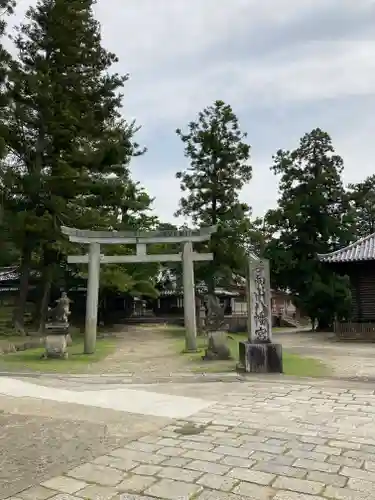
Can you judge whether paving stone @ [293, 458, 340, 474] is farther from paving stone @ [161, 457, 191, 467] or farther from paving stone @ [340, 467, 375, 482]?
paving stone @ [161, 457, 191, 467]

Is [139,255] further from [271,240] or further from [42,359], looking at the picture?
[271,240]

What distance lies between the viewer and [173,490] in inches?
149

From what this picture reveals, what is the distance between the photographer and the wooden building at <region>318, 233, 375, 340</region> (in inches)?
891

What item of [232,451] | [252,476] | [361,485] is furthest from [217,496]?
[361,485]

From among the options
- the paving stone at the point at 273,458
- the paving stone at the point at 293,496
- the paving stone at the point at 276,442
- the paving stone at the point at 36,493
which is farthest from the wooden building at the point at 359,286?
the paving stone at the point at 36,493

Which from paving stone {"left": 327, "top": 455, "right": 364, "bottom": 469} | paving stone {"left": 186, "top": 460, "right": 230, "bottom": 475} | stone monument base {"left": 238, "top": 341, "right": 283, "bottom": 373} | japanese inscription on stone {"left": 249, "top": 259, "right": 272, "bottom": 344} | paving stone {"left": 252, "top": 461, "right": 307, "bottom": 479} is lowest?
paving stone {"left": 327, "top": 455, "right": 364, "bottom": 469}

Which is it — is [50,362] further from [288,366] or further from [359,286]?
[359,286]

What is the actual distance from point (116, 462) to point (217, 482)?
1129mm

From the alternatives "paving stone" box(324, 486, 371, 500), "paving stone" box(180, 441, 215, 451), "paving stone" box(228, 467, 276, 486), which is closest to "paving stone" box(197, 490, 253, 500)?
"paving stone" box(228, 467, 276, 486)

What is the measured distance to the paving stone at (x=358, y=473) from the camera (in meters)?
→ 4.02

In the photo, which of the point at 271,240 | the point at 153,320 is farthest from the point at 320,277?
the point at 153,320

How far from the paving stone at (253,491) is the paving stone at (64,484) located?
1.36 metres

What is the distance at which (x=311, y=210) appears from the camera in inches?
1296

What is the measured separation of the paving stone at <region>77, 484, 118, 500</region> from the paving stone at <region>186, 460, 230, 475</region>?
85 centimetres
